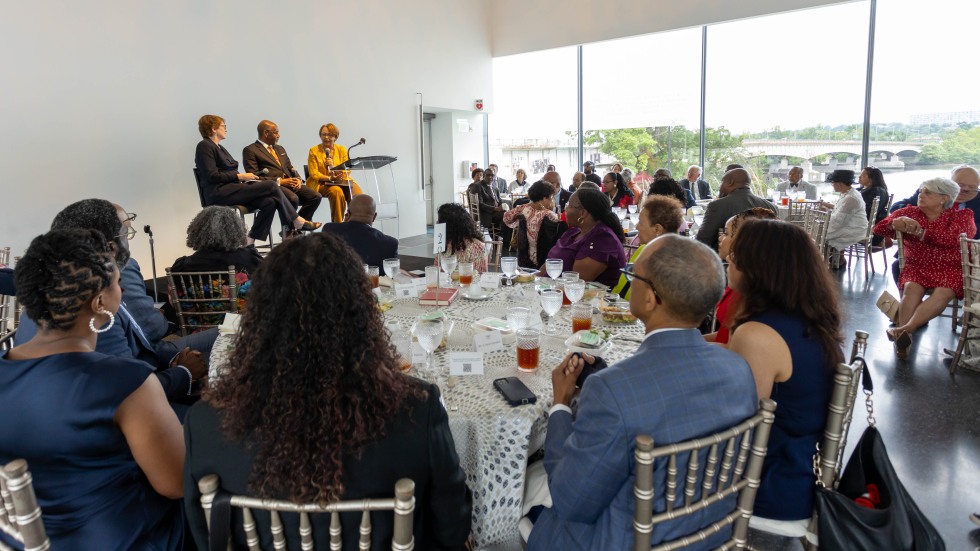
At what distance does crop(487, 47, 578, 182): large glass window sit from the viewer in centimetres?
1156

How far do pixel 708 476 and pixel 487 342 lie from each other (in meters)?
0.91

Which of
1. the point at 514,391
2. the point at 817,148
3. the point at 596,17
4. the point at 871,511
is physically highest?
the point at 596,17

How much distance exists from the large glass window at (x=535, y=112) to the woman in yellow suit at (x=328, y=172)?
540 cm

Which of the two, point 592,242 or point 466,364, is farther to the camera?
point 592,242

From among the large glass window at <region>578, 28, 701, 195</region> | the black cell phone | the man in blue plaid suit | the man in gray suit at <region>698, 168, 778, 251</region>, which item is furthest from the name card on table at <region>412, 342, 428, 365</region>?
the large glass window at <region>578, 28, 701, 195</region>

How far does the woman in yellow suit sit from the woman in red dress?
Answer: 5.77 m

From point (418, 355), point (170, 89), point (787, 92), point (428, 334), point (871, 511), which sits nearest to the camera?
point (871, 511)

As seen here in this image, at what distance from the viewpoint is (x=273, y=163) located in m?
6.30

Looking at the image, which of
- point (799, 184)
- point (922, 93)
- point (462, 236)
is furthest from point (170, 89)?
point (922, 93)

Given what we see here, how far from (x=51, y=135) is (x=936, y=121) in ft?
37.4

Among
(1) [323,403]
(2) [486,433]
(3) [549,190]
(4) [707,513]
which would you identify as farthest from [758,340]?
(3) [549,190]

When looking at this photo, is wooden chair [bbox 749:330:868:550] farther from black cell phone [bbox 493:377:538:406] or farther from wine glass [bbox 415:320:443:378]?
wine glass [bbox 415:320:443:378]

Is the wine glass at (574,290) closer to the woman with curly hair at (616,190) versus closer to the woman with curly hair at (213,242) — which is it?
the woman with curly hair at (213,242)

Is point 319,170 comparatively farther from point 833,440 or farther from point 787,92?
point 787,92
